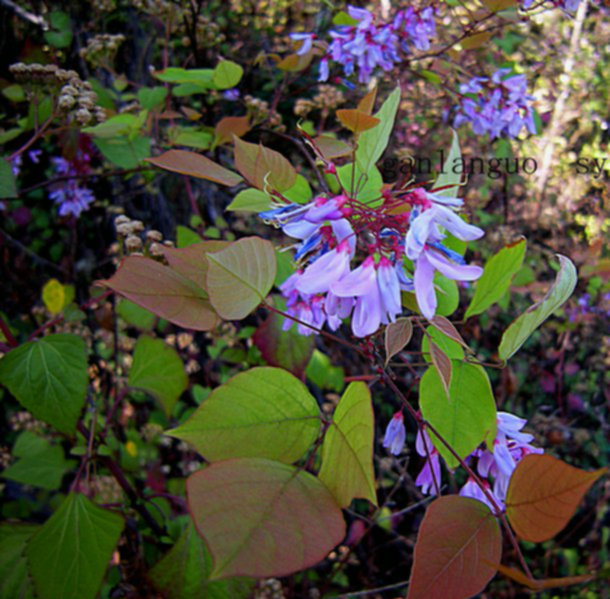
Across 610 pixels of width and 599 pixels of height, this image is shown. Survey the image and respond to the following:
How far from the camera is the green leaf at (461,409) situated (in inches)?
19.2

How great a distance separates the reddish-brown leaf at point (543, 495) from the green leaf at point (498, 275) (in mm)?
182

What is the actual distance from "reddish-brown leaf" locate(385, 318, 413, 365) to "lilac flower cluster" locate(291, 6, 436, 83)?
948mm

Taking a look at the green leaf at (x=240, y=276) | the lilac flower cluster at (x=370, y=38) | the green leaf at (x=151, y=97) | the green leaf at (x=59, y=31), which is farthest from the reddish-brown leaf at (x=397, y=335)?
the green leaf at (x=59, y=31)

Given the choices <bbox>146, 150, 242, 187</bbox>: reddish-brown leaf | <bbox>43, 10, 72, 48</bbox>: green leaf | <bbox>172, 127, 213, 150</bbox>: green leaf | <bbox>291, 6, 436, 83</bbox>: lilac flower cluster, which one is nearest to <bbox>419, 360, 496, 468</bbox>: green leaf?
<bbox>146, 150, 242, 187</bbox>: reddish-brown leaf

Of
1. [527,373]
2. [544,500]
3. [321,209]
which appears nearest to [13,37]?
[321,209]

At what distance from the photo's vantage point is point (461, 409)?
50 centimetres

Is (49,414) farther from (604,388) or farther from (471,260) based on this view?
(604,388)

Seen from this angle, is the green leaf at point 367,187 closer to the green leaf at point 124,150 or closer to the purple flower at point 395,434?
the purple flower at point 395,434

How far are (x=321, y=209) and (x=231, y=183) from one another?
19 centimetres

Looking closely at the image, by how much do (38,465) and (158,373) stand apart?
395mm

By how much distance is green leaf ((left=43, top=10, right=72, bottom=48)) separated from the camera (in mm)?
1469

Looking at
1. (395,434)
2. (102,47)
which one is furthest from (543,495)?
(102,47)

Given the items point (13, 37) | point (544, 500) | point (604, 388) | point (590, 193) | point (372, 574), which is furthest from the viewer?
point (590, 193)

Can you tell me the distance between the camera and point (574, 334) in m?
2.38
